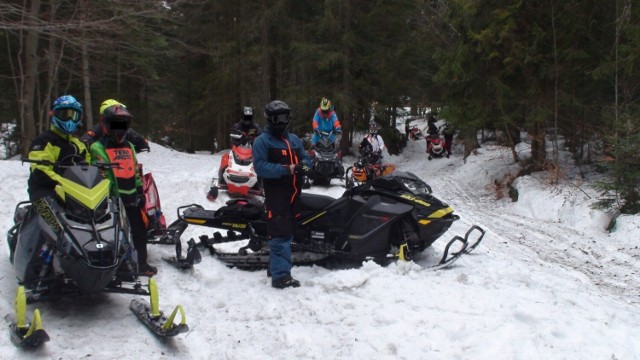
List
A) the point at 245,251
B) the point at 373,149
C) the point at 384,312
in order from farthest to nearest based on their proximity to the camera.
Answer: the point at 373,149 < the point at 245,251 < the point at 384,312

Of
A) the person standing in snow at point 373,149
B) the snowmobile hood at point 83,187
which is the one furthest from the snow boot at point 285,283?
the person standing in snow at point 373,149

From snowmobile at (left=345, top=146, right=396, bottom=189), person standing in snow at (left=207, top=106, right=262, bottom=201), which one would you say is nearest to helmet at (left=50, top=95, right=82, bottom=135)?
Answer: person standing in snow at (left=207, top=106, right=262, bottom=201)

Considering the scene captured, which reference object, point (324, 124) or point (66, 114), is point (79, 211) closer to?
point (66, 114)

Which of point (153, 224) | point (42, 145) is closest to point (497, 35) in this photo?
point (153, 224)

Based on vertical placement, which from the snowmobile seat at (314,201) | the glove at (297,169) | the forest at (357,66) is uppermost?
the forest at (357,66)

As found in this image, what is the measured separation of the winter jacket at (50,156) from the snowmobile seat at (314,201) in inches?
95.5

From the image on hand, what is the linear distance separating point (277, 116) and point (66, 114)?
205 centimetres

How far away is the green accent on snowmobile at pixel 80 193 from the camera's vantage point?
4.12 meters

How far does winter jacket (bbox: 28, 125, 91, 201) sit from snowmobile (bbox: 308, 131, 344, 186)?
7043 millimetres

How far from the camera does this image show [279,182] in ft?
18.6

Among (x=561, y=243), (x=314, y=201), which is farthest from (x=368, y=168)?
(x=314, y=201)

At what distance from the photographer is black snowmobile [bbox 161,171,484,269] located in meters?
5.95

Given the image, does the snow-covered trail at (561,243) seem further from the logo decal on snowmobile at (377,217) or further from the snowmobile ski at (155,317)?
the snowmobile ski at (155,317)

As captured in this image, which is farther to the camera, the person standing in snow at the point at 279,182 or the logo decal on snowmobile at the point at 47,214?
the person standing in snow at the point at 279,182
